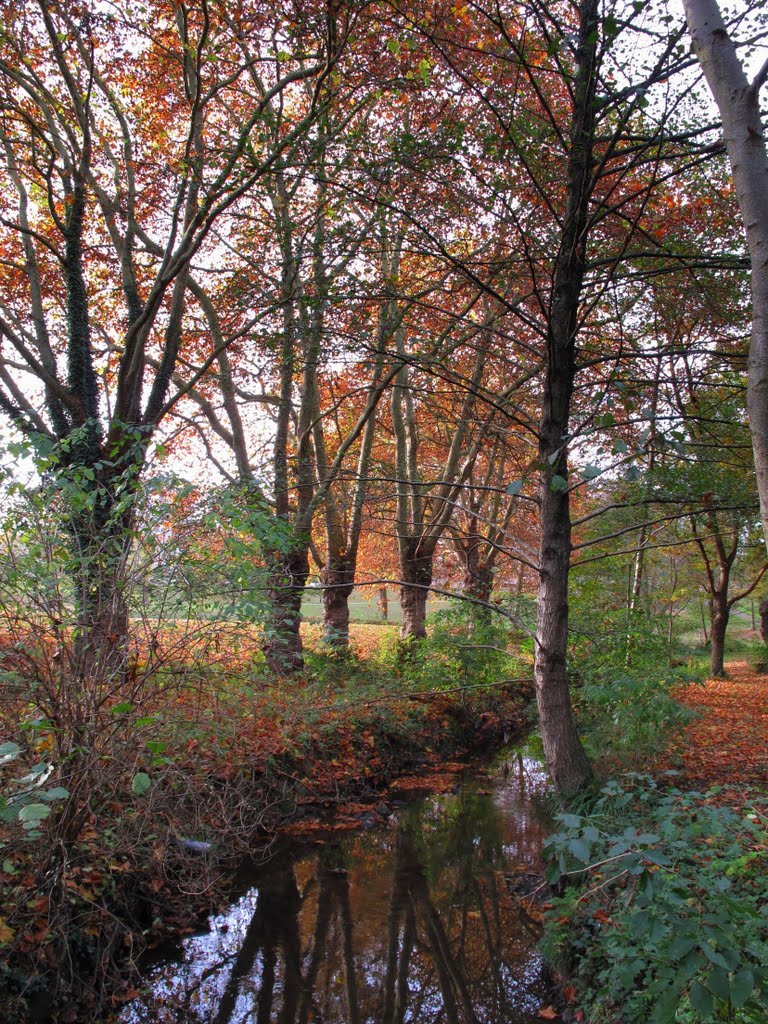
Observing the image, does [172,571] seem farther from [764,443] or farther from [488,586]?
[488,586]

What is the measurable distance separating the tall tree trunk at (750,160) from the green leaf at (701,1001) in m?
1.46

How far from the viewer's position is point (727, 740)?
10086 mm

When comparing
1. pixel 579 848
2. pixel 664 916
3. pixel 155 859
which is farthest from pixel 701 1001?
pixel 155 859

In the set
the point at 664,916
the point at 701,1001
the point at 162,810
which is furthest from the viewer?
the point at 162,810

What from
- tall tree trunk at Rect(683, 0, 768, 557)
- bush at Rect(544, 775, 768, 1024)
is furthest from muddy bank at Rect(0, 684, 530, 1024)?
tall tree trunk at Rect(683, 0, 768, 557)

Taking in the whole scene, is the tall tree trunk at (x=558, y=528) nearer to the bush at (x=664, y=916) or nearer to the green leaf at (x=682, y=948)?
the bush at (x=664, y=916)

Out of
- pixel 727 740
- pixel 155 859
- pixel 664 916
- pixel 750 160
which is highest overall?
pixel 750 160

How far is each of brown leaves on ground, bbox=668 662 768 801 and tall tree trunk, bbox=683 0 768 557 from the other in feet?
11.7

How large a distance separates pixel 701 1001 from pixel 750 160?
268 cm

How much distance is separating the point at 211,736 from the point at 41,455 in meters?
3.35

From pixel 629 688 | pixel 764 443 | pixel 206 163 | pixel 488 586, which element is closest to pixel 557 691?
pixel 629 688

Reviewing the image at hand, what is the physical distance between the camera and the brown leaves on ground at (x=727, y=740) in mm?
7012

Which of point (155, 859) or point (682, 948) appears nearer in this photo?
point (682, 948)

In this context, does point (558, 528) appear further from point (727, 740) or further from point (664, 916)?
point (727, 740)
